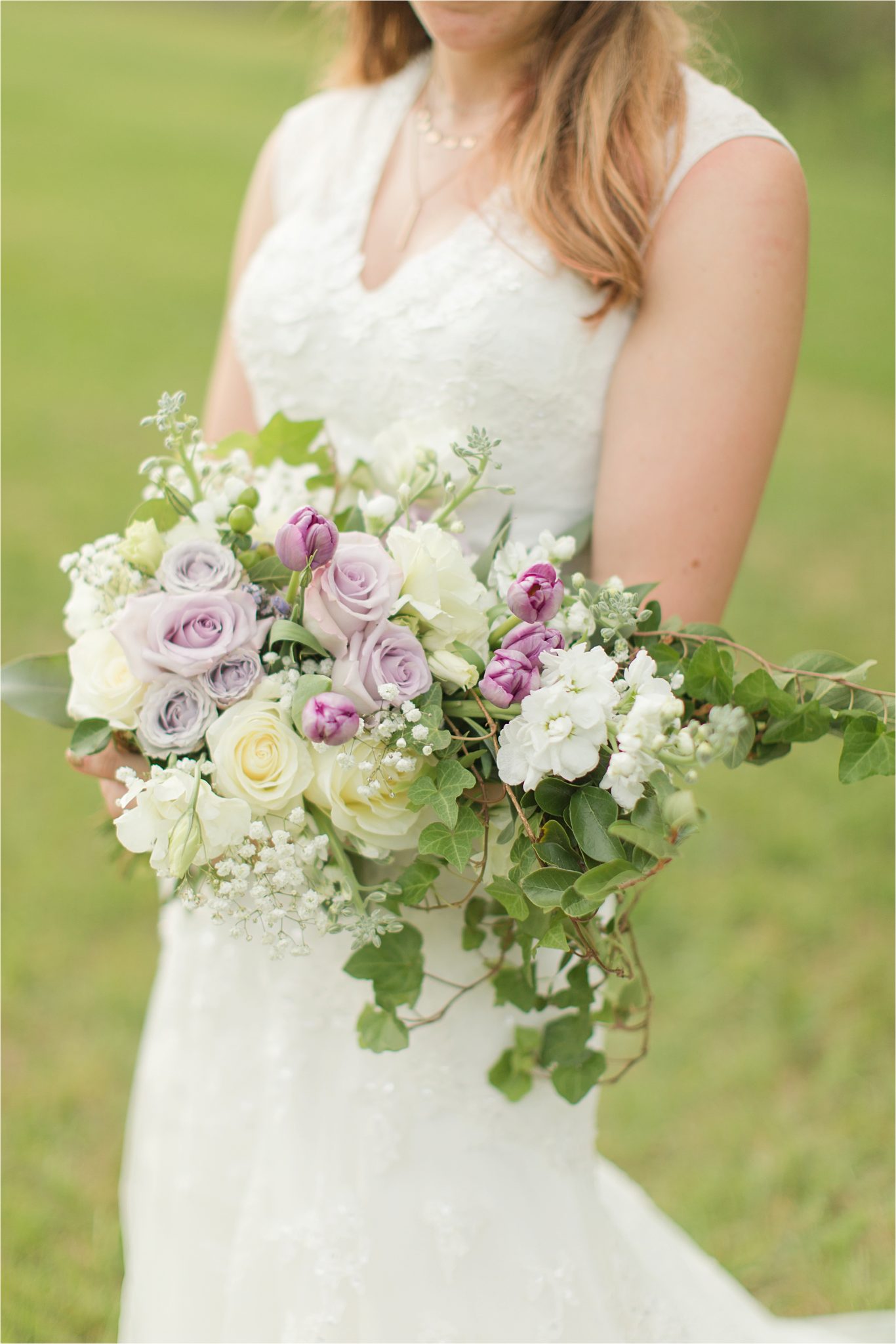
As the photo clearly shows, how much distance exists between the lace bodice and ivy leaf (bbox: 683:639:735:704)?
1.69 ft

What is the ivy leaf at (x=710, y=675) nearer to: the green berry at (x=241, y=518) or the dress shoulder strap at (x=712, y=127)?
the green berry at (x=241, y=518)

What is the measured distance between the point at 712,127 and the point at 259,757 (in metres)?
1.11

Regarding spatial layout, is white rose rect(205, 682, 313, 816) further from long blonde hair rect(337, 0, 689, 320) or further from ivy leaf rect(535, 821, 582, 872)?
long blonde hair rect(337, 0, 689, 320)

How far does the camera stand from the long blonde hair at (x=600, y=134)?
165 centimetres

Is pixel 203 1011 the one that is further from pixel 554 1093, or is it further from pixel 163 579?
pixel 163 579

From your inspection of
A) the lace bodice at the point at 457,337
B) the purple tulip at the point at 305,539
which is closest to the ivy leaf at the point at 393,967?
the purple tulip at the point at 305,539

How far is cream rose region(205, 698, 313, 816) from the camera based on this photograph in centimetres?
129

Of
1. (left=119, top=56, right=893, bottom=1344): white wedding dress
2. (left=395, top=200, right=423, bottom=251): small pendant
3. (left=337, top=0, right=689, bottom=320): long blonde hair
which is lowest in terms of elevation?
(left=119, top=56, right=893, bottom=1344): white wedding dress

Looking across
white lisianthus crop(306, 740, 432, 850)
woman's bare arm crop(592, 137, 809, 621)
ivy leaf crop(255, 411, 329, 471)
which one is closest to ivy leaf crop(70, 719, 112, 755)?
white lisianthus crop(306, 740, 432, 850)

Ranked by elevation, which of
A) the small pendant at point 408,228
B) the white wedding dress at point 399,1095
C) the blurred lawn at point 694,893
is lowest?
the blurred lawn at point 694,893

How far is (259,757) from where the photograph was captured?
1.29 m

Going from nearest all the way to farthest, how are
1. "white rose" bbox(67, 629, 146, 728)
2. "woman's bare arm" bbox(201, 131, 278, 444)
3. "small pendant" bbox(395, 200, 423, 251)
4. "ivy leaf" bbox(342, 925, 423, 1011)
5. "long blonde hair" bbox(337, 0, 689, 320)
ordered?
"white rose" bbox(67, 629, 146, 728) → "ivy leaf" bbox(342, 925, 423, 1011) → "long blonde hair" bbox(337, 0, 689, 320) → "small pendant" bbox(395, 200, 423, 251) → "woman's bare arm" bbox(201, 131, 278, 444)

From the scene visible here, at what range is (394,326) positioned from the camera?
5.99ft

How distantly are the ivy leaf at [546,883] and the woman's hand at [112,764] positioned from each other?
1.84ft
